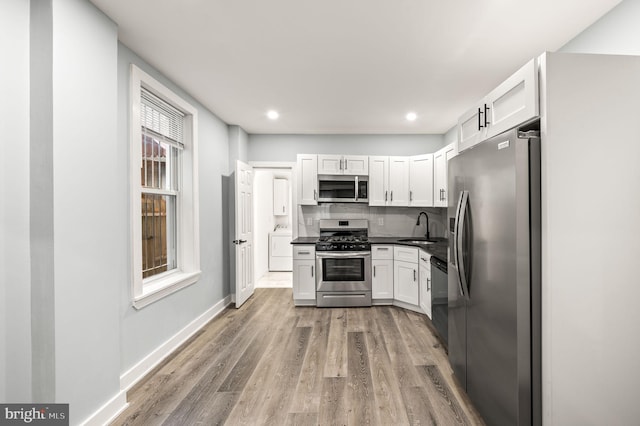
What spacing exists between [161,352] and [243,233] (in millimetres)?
1916

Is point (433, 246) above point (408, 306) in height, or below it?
above

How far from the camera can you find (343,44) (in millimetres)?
2264

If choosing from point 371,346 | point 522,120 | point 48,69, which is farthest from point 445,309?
point 48,69

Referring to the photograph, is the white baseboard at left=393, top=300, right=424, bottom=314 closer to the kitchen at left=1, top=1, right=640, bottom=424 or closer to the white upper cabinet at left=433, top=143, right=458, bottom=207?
the white upper cabinet at left=433, top=143, right=458, bottom=207

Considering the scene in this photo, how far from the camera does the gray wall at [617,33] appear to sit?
175cm

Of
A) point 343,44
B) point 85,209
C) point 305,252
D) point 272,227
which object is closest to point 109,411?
point 85,209

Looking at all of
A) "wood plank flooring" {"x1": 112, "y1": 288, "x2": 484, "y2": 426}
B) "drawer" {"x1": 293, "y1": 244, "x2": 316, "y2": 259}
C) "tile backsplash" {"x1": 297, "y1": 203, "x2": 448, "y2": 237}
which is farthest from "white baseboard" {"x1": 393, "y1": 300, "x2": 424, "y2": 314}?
"drawer" {"x1": 293, "y1": 244, "x2": 316, "y2": 259}

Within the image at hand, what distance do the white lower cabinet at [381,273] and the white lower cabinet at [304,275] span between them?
86 centimetres

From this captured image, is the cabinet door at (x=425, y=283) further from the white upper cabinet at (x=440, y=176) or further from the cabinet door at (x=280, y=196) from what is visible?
the cabinet door at (x=280, y=196)

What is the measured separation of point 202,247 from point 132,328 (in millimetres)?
1331

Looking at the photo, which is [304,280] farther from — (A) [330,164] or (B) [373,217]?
(A) [330,164]

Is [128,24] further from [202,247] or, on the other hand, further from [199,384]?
[199,384]

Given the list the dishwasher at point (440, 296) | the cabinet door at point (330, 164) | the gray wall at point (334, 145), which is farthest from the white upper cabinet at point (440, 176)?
the cabinet door at point (330, 164)

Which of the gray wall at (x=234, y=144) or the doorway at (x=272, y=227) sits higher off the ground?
the gray wall at (x=234, y=144)
